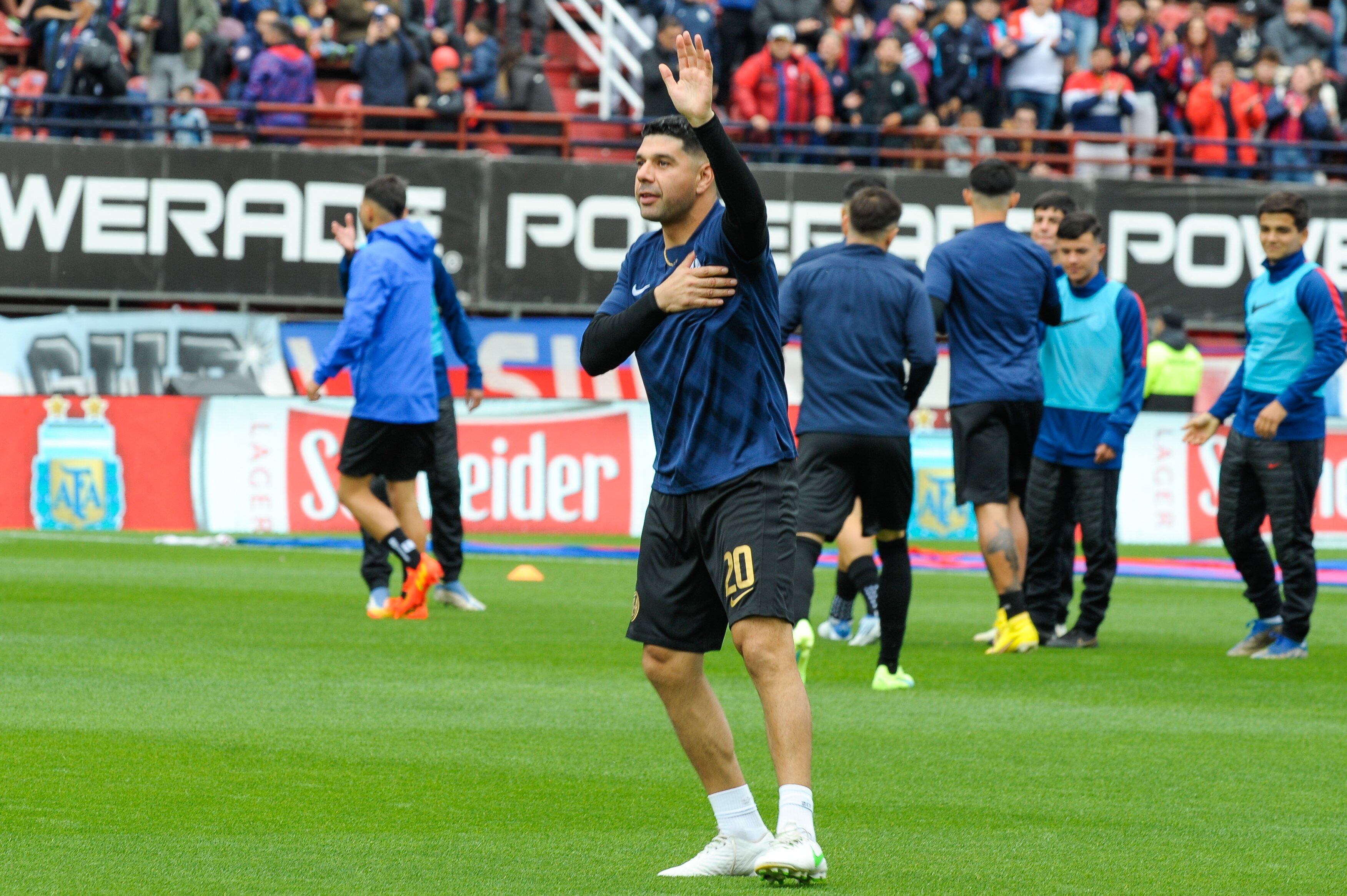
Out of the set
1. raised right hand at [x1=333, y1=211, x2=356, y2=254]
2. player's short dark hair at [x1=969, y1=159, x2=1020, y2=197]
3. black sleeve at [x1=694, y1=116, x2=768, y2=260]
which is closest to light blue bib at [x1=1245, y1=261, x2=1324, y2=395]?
player's short dark hair at [x1=969, y1=159, x2=1020, y2=197]

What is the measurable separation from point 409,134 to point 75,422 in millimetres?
6224

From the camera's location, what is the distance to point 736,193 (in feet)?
15.3

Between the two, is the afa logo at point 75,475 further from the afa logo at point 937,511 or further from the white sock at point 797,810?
the white sock at point 797,810

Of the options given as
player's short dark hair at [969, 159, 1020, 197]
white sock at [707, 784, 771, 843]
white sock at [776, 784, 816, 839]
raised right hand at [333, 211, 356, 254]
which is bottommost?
white sock at [707, 784, 771, 843]

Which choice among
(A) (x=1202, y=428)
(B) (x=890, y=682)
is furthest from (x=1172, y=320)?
(B) (x=890, y=682)

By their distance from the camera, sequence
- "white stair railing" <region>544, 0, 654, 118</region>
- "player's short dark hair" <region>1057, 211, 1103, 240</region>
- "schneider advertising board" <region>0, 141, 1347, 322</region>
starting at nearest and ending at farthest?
"player's short dark hair" <region>1057, 211, 1103, 240</region> < "schneider advertising board" <region>0, 141, 1347, 322</region> < "white stair railing" <region>544, 0, 654, 118</region>

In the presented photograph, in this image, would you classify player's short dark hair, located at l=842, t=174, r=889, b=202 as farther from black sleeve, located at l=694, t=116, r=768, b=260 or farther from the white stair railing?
the white stair railing

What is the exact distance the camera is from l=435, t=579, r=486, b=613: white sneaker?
11.6 metres

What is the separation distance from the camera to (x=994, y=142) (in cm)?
2389

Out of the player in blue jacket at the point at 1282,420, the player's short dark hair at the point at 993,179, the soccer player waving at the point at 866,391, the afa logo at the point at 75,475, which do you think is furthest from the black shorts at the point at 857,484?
the afa logo at the point at 75,475

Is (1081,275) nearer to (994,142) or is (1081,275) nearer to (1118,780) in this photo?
(1118,780)

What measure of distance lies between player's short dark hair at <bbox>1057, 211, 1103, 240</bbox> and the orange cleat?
4031 millimetres

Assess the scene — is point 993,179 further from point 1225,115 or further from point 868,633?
point 1225,115

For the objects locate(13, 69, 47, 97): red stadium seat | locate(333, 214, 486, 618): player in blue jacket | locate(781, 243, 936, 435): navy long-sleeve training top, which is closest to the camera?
locate(781, 243, 936, 435): navy long-sleeve training top
